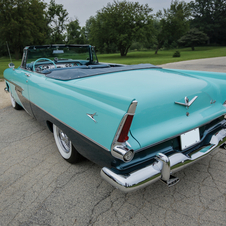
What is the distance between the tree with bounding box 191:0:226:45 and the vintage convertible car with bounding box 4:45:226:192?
55613 millimetres

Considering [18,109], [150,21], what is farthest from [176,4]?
[18,109]

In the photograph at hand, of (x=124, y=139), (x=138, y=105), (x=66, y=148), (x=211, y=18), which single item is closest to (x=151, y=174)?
(x=124, y=139)

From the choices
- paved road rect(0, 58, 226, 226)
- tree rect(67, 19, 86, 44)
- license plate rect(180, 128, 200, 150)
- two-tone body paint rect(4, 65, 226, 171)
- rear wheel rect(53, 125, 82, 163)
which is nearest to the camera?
two-tone body paint rect(4, 65, 226, 171)

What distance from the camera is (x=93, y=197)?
2.00 meters

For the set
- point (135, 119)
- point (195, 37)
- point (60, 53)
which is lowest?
point (135, 119)

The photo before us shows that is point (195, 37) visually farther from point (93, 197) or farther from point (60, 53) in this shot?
point (93, 197)

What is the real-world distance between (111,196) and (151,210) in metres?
0.42

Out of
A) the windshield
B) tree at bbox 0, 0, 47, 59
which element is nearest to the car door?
the windshield

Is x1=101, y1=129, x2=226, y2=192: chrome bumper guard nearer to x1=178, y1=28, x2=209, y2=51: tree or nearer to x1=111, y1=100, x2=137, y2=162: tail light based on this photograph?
x1=111, y1=100, x2=137, y2=162: tail light

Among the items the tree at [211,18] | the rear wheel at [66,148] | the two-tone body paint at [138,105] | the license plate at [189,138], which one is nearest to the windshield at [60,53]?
the two-tone body paint at [138,105]

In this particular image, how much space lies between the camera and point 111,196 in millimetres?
2014

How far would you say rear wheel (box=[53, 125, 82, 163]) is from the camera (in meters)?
2.45

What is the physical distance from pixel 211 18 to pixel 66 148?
6359cm

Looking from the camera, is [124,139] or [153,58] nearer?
[124,139]
